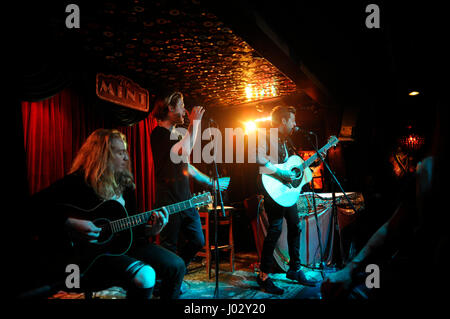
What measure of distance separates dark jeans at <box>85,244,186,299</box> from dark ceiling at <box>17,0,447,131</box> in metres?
2.35

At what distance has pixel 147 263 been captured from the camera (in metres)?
1.84

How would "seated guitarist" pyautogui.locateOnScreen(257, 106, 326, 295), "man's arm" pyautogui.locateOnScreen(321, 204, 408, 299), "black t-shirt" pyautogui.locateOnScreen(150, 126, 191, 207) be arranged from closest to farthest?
1. "man's arm" pyautogui.locateOnScreen(321, 204, 408, 299)
2. "black t-shirt" pyautogui.locateOnScreen(150, 126, 191, 207)
3. "seated guitarist" pyautogui.locateOnScreen(257, 106, 326, 295)

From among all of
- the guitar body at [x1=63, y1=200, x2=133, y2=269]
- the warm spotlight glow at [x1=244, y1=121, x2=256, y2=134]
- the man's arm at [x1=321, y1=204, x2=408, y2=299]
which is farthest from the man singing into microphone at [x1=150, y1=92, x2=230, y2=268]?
the warm spotlight glow at [x1=244, y1=121, x2=256, y2=134]

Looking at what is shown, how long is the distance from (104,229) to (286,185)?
7.60 ft

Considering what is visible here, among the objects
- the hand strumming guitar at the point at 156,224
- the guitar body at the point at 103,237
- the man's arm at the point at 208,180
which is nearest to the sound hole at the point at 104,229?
the guitar body at the point at 103,237

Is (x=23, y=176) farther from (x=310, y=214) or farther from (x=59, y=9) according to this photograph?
(x=310, y=214)

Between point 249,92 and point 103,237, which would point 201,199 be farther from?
point 249,92

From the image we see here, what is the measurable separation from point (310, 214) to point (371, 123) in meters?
4.10

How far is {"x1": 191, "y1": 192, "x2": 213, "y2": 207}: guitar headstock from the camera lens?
247 cm

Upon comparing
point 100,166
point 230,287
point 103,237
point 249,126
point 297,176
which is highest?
point 249,126

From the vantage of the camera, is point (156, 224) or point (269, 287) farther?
point (269, 287)

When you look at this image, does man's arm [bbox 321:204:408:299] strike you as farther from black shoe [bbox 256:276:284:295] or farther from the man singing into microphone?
black shoe [bbox 256:276:284:295]

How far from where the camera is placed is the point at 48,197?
66.6 inches

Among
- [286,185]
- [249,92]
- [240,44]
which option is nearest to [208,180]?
[286,185]
